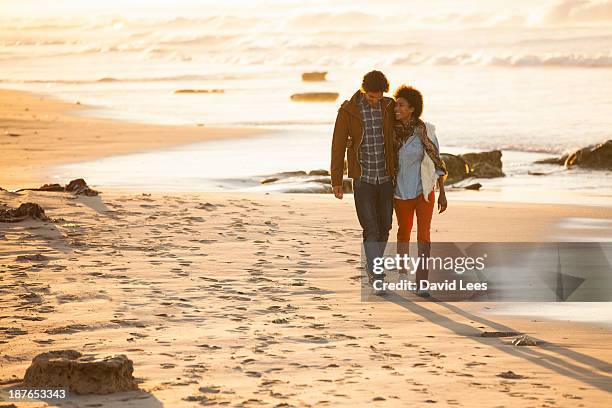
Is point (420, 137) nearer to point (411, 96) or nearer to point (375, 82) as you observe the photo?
point (411, 96)

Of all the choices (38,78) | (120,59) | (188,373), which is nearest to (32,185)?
(188,373)

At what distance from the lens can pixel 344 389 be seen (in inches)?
213

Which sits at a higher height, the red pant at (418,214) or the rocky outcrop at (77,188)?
the rocky outcrop at (77,188)

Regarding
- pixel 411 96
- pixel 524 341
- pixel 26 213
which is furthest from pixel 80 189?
pixel 524 341

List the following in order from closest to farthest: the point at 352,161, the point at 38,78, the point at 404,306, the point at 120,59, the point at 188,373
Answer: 1. the point at 188,373
2. the point at 404,306
3. the point at 352,161
4. the point at 38,78
5. the point at 120,59

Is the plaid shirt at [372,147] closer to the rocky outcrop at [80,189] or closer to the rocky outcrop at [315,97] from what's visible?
the rocky outcrop at [80,189]

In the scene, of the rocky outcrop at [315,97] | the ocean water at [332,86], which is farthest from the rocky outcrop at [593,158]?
the rocky outcrop at [315,97]

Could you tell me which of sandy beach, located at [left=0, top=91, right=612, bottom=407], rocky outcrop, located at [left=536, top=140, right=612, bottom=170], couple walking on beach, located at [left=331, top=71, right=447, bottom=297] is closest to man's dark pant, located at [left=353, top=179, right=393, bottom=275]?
couple walking on beach, located at [left=331, top=71, right=447, bottom=297]

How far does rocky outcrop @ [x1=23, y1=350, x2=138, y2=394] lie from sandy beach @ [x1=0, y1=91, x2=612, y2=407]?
0.09 meters

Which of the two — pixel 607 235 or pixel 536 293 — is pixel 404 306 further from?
pixel 607 235

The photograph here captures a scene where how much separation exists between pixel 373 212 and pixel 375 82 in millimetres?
1004

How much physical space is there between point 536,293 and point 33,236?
4534 mm

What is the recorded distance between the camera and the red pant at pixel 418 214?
8.00m

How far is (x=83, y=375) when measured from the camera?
5258 mm
